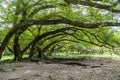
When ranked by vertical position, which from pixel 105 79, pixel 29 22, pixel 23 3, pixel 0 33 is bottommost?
pixel 105 79

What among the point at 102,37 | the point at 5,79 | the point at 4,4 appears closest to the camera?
the point at 5,79

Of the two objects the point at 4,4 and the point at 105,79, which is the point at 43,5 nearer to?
the point at 4,4

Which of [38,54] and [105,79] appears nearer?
[105,79]

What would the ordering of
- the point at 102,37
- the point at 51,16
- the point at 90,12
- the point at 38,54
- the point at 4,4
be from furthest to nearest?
the point at 38,54 < the point at 102,37 < the point at 4,4 < the point at 51,16 < the point at 90,12

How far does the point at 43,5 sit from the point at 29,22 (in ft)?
7.11

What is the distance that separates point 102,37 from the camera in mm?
18672

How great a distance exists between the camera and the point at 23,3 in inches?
556

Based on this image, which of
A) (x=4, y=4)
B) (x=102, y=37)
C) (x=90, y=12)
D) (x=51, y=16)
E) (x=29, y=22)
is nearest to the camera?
(x=29, y=22)

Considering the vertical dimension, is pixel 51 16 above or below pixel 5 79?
above

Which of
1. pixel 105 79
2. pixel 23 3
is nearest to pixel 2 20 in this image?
pixel 23 3

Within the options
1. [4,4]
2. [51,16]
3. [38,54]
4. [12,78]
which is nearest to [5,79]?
[12,78]

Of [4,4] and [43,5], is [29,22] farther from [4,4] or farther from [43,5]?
[4,4]

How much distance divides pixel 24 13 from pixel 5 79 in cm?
532

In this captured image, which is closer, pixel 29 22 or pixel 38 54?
pixel 29 22
